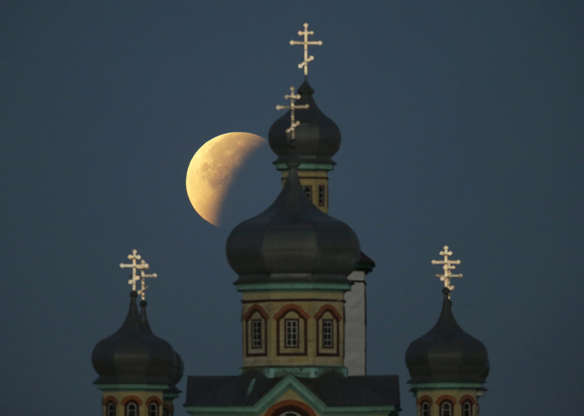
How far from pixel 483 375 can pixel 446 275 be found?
165 inches

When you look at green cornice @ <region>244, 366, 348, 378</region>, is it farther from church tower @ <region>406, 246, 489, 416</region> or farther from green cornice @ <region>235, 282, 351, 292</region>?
church tower @ <region>406, 246, 489, 416</region>

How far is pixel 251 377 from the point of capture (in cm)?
11431

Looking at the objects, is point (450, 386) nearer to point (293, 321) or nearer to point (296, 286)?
point (293, 321)

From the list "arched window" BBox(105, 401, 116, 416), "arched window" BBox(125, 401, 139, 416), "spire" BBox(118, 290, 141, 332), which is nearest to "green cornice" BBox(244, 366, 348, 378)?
"arched window" BBox(125, 401, 139, 416)

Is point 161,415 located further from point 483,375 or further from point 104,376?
point 483,375

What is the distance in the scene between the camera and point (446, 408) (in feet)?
388

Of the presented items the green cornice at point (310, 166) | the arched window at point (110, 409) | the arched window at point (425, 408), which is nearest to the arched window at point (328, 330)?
the arched window at point (425, 408)

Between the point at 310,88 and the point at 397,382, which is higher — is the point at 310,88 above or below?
above

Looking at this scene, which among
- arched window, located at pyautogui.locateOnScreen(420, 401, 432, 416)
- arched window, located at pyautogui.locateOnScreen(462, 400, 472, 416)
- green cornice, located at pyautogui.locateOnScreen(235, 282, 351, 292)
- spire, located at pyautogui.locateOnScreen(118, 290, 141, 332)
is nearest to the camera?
green cornice, located at pyautogui.locateOnScreen(235, 282, 351, 292)

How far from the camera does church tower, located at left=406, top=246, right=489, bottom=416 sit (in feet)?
388

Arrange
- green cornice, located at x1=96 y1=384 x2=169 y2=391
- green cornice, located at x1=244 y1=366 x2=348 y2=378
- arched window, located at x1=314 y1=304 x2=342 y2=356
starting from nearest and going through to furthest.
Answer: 1. green cornice, located at x1=244 y1=366 x2=348 y2=378
2. arched window, located at x1=314 y1=304 x2=342 y2=356
3. green cornice, located at x1=96 y1=384 x2=169 y2=391

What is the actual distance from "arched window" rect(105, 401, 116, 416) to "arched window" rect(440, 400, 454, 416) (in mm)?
10799

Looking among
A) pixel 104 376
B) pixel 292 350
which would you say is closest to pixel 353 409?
pixel 292 350

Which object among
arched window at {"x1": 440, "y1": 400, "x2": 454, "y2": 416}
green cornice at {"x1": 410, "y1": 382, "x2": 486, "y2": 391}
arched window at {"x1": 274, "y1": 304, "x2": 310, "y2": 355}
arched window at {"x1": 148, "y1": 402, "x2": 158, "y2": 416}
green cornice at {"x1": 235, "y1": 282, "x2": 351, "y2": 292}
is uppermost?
green cornice at {"x1": 235, "y1": 282, "x2": 351, "y2": 292}
